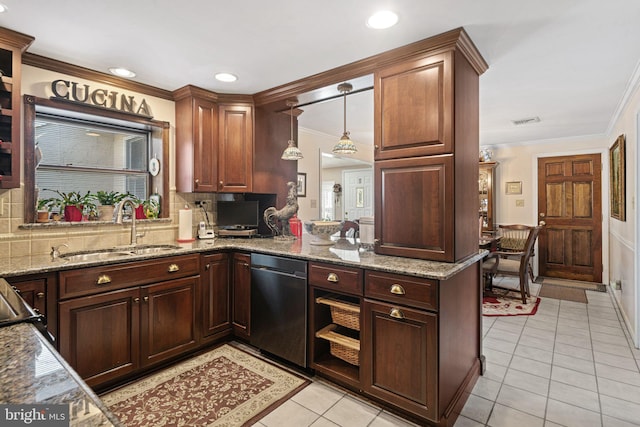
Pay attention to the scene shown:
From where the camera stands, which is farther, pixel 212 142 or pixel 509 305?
pixel 509 305

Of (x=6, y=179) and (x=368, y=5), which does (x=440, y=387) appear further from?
(x=6, y=179)

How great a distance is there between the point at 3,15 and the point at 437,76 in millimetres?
2605

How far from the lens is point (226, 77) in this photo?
2830 mm

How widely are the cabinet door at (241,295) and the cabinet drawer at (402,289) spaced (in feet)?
3.89

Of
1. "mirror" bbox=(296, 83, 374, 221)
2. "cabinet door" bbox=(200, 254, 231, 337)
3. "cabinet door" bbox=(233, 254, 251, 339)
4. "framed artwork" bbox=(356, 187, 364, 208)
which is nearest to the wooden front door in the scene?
"mirror" bbox=(296, 83, 374, 221)

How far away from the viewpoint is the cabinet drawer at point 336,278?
2.09 metres

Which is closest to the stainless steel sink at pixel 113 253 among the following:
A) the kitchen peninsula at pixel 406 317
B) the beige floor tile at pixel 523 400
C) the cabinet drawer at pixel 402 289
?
the kitchen peninsula at pixel 406 317

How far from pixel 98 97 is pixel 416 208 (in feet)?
8.89

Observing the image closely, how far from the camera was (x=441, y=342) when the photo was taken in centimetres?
179

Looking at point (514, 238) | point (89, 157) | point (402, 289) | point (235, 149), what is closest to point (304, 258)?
point (402, 289)

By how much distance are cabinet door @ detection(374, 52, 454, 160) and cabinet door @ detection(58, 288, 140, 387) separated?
6.81 ft

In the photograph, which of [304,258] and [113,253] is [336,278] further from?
[113,253]

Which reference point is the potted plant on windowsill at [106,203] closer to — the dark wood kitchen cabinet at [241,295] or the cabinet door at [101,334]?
the cabinet door at [101,334]

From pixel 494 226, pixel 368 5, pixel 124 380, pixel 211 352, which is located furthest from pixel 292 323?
pixel 494 226
